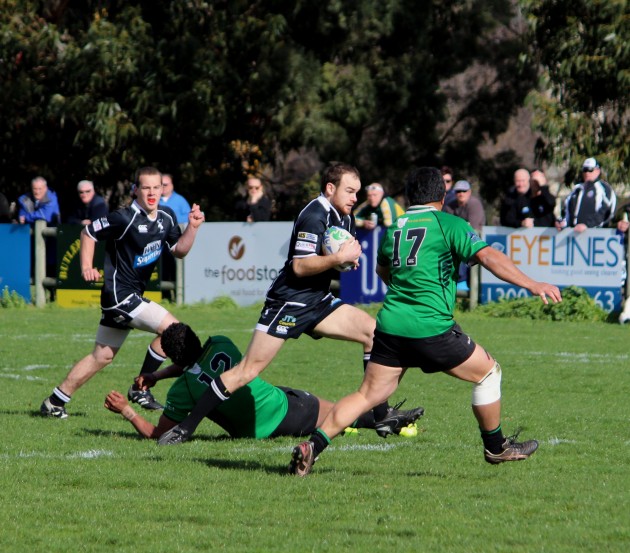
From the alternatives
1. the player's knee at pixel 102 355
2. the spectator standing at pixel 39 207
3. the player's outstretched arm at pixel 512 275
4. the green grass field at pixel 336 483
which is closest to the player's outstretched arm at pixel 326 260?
the player's outstretched arm at pixel 512 275

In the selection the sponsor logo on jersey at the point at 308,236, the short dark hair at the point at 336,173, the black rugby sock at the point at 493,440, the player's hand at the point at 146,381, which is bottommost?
the black rugby sock at the point at 493,440

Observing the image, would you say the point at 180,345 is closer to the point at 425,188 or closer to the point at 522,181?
the point at 425,188

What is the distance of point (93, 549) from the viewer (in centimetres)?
552

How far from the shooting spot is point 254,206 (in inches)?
779

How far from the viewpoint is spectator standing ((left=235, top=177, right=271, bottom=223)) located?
19.7m

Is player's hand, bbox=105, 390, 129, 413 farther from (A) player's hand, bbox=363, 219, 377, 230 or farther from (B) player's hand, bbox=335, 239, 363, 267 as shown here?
(A) player's hand, bbox=363, 219, 377, 230

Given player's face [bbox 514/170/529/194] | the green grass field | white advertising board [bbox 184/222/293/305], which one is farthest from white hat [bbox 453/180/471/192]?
the green grass field

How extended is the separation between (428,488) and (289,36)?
67.9ft

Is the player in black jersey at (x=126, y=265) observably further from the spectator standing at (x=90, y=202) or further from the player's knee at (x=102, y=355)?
the spectator standing at (x=90, y=202)

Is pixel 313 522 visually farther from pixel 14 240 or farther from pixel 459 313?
pixel 14 240

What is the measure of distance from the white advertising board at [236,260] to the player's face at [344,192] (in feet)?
35.0

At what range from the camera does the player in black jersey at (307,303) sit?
7910 mm

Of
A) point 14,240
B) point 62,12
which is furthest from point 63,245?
point 62,12

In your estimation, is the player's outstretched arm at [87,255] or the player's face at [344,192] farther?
the player's outstretched arm at [87,255]
